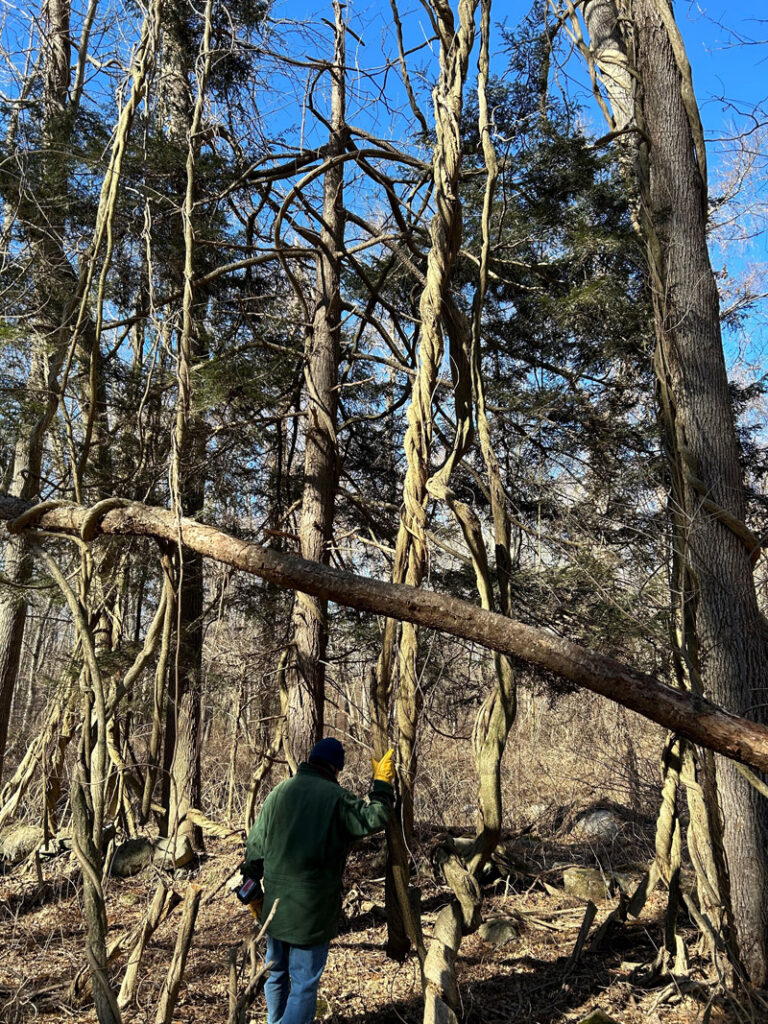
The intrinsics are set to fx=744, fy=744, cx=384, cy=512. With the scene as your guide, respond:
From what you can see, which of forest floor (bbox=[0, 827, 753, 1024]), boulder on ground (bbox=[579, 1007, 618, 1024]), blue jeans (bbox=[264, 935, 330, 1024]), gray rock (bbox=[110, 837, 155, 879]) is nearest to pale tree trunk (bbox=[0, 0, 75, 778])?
gray rock (bbox=[110, 837, 155, 879])

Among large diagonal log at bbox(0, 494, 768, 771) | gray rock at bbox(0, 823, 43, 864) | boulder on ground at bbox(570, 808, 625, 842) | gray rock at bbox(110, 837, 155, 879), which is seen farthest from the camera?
boulder on ground at bbox(570, 808, 625, 842)

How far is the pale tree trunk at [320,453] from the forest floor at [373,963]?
1.49 metres

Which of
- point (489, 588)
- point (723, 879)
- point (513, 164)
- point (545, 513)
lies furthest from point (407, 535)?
point (513, 164)

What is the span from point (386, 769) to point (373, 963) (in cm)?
285

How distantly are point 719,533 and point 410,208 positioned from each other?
3.77 m

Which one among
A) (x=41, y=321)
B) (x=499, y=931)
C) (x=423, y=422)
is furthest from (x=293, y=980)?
(x=41, y=321)

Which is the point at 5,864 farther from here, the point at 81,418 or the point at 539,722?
the point at 539,722

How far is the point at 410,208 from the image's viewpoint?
6453 millimetres

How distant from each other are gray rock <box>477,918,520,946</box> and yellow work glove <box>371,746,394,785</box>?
3120 mm

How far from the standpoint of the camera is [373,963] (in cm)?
515

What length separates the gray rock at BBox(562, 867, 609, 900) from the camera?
6348 millimetres

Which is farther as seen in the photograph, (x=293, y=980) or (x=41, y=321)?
(x=41, y=321)

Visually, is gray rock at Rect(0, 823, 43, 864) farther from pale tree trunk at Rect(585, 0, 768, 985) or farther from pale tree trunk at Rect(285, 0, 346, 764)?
pale tree trunk at Rect(585, 0, 768, 985)

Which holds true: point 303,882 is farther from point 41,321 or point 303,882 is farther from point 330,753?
point 41,321
